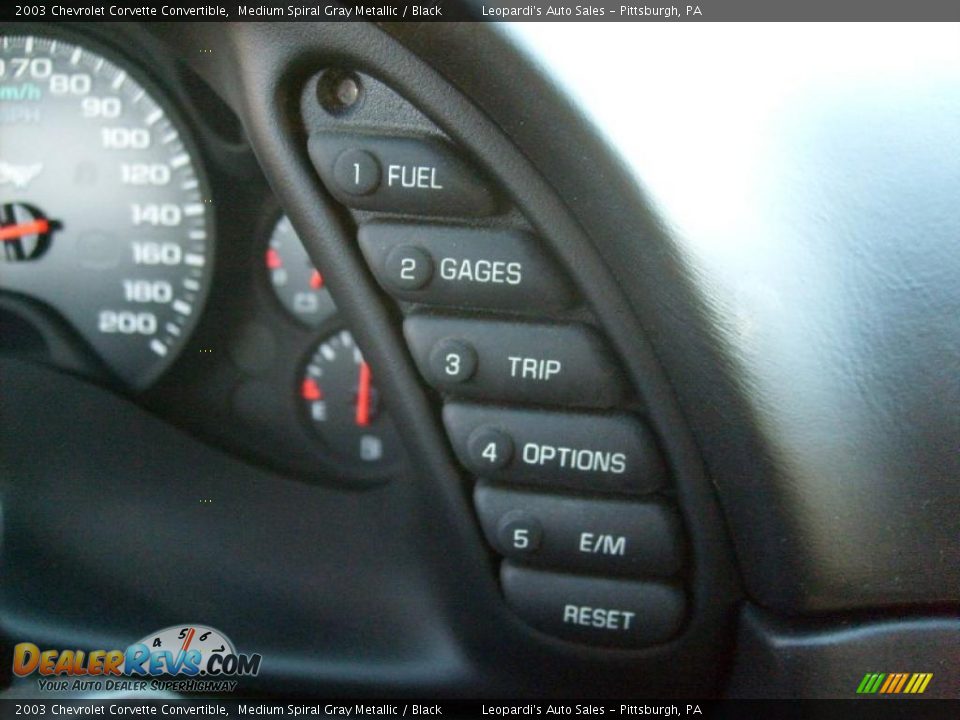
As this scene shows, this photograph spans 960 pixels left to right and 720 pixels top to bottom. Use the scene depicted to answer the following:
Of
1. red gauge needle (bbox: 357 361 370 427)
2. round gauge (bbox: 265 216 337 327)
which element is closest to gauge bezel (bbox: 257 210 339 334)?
round gauge (bbox: 265 216 337 327)

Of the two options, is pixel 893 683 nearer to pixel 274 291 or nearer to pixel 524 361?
pixel 524 361

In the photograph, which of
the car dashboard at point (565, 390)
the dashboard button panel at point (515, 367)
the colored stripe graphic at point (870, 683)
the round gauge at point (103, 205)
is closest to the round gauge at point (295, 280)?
the round gauge at point (103, 205)

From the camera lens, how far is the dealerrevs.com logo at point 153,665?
112cm

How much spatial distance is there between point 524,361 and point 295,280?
646 mm

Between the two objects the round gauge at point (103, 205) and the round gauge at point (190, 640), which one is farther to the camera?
the round gauge at point (103, 205)

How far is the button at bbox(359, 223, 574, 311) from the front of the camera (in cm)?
92

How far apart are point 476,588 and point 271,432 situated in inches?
21.2

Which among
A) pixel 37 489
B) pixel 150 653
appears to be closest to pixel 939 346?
pixel 150 653

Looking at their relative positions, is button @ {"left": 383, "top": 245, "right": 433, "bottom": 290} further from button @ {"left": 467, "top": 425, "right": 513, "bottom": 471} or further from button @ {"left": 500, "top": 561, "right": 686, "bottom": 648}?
button @ {"left": 500, "top": 561, "right": 686, "bottom": 648}

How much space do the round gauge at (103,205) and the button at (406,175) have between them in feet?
1.79

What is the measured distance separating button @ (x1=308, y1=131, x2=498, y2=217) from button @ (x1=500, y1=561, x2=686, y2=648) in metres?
0.42

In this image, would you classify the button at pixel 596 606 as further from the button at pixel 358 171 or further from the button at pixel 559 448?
the button at pixel 358 171

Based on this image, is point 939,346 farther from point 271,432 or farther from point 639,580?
point 271,432

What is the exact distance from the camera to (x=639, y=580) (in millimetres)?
1002
